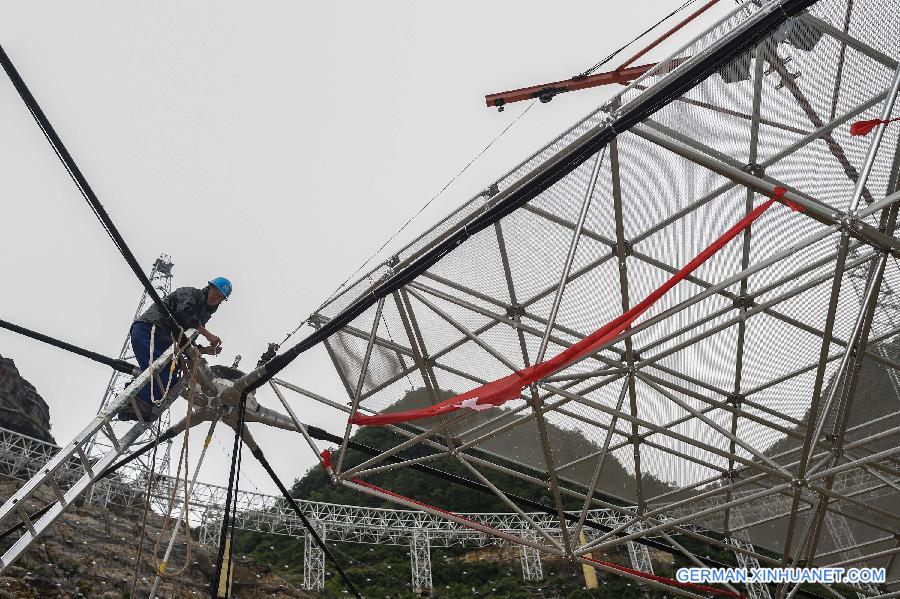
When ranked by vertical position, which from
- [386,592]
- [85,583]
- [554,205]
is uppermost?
[386,592]

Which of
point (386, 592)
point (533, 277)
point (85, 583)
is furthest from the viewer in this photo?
point (386, 592)

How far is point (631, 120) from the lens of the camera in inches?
272

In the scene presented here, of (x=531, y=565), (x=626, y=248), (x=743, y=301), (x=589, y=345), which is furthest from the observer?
(x=531, y=565)

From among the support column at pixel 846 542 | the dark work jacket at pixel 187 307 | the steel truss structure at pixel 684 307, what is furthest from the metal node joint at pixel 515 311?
the support column at pixel 846 542

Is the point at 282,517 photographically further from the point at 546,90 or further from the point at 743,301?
the point at 743,301

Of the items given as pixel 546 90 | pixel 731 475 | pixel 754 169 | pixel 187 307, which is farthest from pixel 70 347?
pixel 546 90

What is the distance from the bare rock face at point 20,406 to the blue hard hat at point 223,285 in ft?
126

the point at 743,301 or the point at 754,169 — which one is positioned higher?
the point at 754,169

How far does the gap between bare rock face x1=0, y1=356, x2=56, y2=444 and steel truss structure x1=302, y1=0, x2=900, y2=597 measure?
3849 cm

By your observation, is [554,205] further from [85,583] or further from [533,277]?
[85,583]

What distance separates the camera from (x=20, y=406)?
42500mm

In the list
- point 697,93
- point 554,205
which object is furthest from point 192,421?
point 697,93

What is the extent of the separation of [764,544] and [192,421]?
9.07 m

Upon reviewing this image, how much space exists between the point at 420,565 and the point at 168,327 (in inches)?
1532
